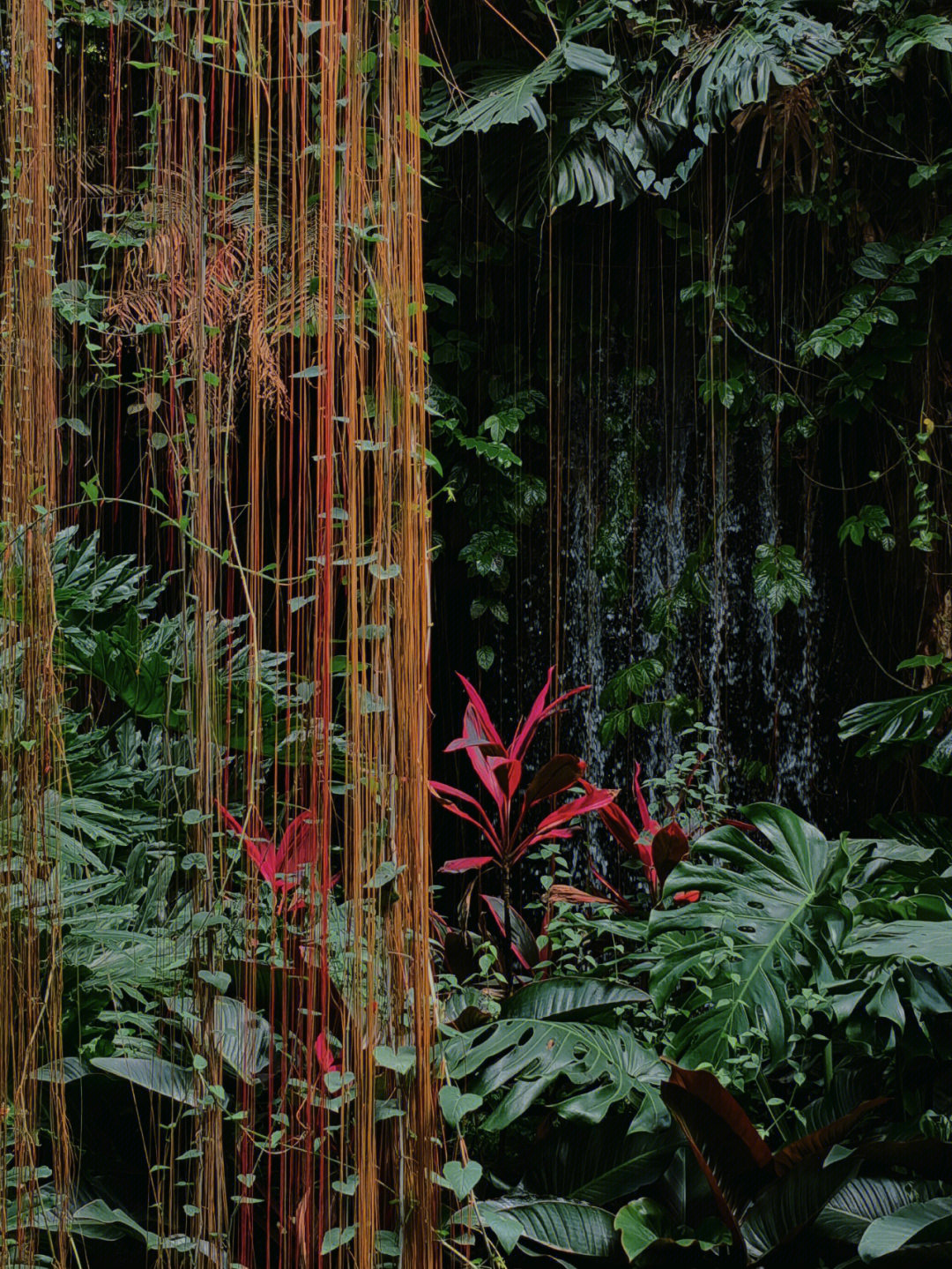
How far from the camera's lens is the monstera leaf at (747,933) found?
5.45 feet

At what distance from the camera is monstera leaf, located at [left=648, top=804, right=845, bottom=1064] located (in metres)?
1.66

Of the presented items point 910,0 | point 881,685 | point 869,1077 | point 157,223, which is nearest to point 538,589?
point 881,685

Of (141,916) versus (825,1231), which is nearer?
(825,1231)

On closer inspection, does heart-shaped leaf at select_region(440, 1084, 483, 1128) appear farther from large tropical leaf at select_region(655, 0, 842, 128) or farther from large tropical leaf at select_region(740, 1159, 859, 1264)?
large tropical leaf at select_region(655, 0, 842, 128)

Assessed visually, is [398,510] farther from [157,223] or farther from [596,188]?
[596,188]

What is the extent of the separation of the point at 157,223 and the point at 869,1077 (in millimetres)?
1452

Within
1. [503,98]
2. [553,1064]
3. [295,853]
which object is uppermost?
[503,98]

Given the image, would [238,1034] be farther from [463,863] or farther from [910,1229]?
[910,1229]

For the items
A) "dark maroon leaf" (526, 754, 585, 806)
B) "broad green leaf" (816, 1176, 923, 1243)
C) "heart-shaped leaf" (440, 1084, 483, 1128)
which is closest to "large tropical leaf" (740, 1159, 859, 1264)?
"broad green leaf" (816, 1176, 923, 1243)

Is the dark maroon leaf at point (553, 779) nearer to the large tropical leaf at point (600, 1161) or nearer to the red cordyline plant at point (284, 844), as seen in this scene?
the large tropical leaf at point (600, 1161)

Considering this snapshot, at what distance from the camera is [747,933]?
6.01 feet

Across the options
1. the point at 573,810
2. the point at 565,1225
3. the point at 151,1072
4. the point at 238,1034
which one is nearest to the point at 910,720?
the point at 573,810

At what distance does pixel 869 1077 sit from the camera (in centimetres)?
174

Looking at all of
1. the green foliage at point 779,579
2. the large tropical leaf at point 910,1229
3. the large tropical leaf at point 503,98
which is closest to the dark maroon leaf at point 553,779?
the large tropical leaf at point 910,1229
